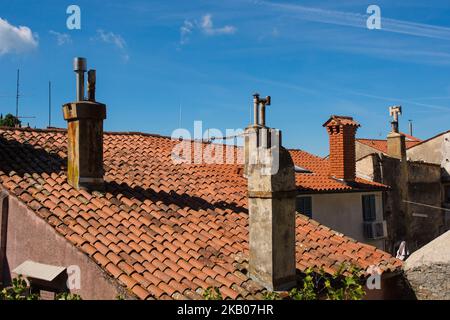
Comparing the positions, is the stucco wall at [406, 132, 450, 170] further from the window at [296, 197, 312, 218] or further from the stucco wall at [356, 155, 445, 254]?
the window at [296, 197, 312, 218]

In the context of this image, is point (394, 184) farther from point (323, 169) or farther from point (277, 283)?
point (277, 283)

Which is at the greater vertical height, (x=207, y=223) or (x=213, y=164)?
(x=213, y=164)

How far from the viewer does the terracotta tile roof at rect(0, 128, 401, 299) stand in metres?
6.20

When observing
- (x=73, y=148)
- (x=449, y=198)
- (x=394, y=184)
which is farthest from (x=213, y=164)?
(x=449, y=198)

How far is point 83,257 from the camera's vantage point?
6.12m

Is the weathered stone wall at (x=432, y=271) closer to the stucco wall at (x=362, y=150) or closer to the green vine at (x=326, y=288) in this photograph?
the green vine at (x=326, y=288)

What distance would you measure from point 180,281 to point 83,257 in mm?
1416

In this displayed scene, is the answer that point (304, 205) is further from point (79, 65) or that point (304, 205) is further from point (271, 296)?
point (271, 296)

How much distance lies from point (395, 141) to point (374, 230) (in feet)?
17.2

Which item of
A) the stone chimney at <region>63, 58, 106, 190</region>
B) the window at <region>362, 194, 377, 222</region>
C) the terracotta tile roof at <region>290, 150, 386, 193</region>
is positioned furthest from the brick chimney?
the stone chimney at <region>63, 58, 106, 190</region>

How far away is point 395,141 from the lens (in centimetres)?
1962

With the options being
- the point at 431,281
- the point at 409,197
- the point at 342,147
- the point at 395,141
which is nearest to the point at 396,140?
the point at 395,141

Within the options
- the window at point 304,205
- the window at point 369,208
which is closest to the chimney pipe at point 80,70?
the window at point 304,205

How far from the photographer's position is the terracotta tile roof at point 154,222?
6199 millimetres
